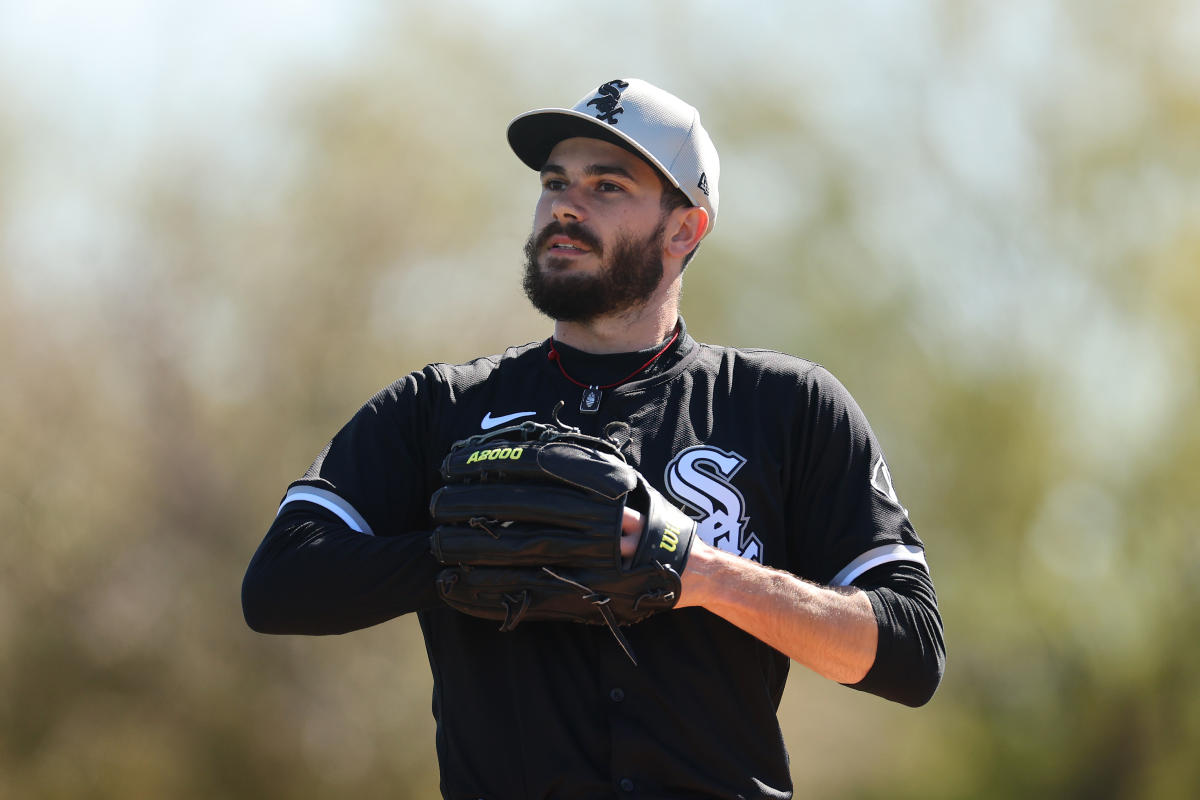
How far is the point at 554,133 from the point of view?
251 centimetres

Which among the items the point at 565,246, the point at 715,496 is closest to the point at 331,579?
the point at 715,496

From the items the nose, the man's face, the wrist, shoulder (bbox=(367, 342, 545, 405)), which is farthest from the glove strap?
the nose

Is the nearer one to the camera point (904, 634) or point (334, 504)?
point (904, 634)

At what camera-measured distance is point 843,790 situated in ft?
17.1

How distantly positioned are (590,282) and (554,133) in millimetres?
400

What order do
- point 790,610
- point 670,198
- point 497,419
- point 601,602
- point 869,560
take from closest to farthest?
1. point 601,602
2. point 790,610
3. point 869,560
4. point 497,419
5. point 670,198

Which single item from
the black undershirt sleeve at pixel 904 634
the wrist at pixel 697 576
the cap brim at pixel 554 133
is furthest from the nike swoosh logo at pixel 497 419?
the black undershirt sleeve at pixel 904 634

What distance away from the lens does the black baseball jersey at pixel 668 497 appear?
1.94 meters

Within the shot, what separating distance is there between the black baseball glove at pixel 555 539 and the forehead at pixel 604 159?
76 cm

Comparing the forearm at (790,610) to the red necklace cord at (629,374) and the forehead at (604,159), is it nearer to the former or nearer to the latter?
the red necklace cord at (629,374)

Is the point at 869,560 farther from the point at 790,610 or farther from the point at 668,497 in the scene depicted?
Answer: the point at 668,497

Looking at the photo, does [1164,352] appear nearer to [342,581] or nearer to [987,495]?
[987,495]

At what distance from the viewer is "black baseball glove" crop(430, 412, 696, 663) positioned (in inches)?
71.4

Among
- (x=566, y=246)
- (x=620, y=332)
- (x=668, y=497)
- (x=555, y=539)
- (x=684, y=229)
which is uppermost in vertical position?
(x=684, y=229)
